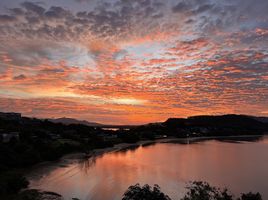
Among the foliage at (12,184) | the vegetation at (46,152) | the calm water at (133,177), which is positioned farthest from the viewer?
the calm water at (133,177)

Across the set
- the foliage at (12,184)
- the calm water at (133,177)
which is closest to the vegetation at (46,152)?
the foliage at (12,184)

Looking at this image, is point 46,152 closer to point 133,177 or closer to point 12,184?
point 133,177

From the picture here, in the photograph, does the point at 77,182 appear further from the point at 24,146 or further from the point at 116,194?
the point at 24,146

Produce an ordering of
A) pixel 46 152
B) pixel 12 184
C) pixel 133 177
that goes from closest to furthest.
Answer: pixel 12 184, pixel 133 177, pixel 46 152

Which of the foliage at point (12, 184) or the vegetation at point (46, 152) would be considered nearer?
the vegetation at point (46, 152)

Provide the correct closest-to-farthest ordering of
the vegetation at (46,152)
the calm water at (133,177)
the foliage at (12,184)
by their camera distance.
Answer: the vegetation at (46,152) < the foliage at (12,184) < the calm water at (133,177)

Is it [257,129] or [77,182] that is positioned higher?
[257,129]

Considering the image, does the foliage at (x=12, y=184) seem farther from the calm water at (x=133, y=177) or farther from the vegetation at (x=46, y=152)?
the calm water at (x=133, y=177)

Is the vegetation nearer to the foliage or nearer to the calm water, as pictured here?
the foliage

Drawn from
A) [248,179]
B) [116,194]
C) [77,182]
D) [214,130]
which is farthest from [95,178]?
[214,130]

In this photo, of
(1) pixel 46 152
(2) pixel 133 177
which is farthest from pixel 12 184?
(1) pixel 46 152

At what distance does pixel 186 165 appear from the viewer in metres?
53.5

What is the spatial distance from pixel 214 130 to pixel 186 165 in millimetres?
124975

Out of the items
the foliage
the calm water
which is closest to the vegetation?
the foliage
